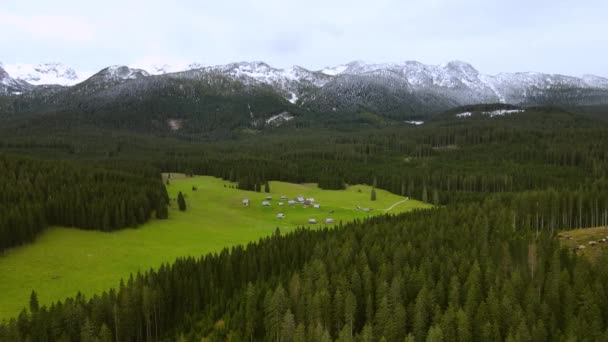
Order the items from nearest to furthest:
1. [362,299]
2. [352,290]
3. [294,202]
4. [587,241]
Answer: [362,299] → [352,290] → [587,241] → [294,202]

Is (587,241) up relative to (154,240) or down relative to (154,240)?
up

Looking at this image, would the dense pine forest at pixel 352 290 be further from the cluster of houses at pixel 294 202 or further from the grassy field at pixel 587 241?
the cluster of houses at pixel 294 202

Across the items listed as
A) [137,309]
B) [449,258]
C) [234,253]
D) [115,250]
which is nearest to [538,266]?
[449,258]

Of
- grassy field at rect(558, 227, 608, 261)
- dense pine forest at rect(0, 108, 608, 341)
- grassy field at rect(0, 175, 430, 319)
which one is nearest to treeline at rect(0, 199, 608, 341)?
dense pine forest at rect(0, 108, 608, 341)

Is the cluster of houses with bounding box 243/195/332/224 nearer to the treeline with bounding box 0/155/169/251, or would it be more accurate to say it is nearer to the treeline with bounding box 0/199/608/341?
the treeline with bounding box 0/155/169/251

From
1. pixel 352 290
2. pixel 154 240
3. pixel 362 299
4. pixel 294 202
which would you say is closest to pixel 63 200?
pixel 154 240

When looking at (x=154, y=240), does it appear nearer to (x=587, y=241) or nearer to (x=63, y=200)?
(x=63, y=200)

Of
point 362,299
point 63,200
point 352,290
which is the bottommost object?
point 362,299
